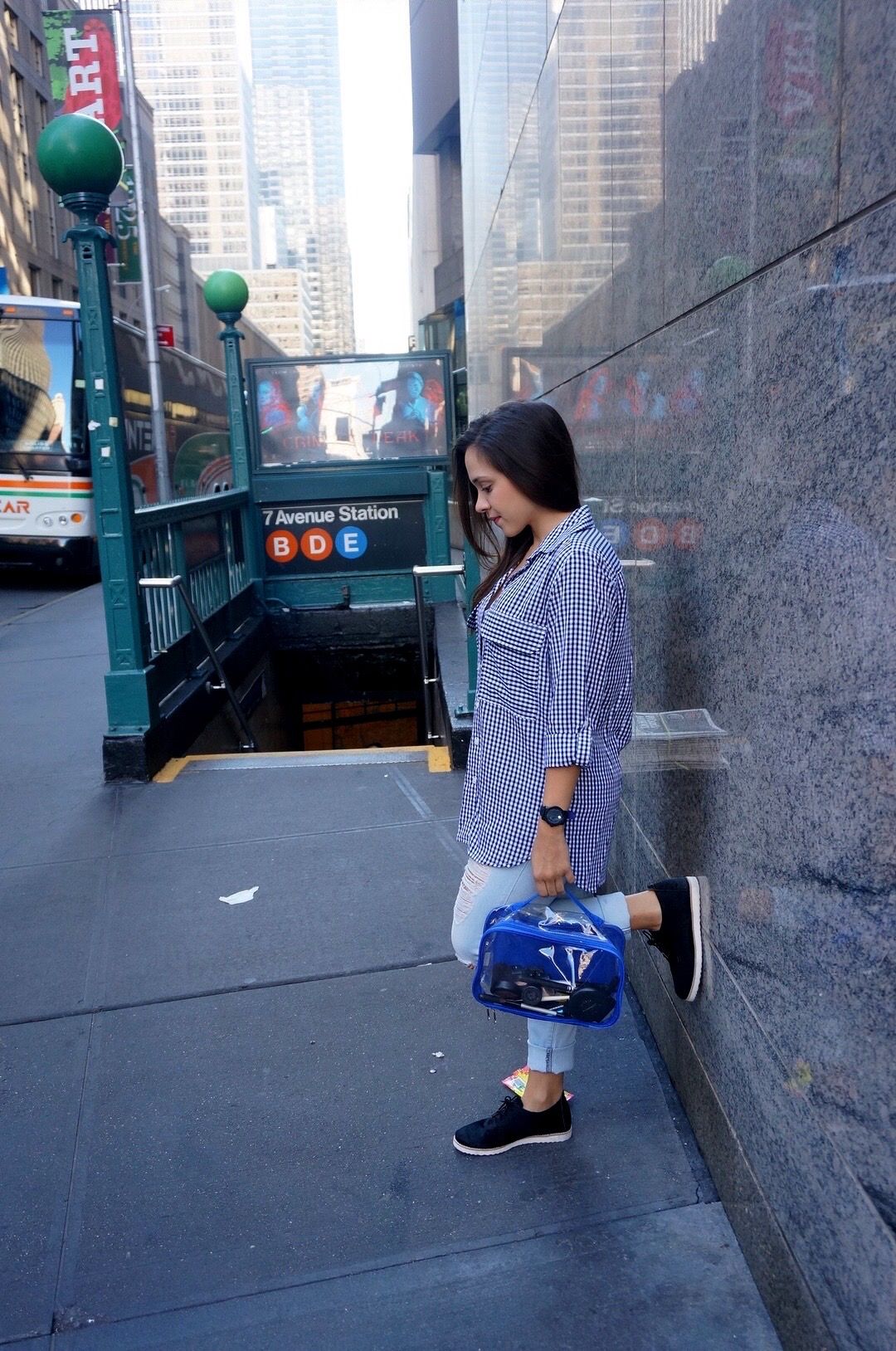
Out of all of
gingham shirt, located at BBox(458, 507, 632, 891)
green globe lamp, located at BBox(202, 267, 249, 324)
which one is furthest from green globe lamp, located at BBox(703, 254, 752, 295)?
green globe lamp, located at BBox(202, 267, 249, 324)

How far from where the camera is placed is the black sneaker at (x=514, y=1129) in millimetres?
2604

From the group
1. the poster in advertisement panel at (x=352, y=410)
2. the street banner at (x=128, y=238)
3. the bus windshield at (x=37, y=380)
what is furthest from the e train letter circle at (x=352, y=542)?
the street banner at (x=128, y=238)

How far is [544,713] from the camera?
233 centimetres

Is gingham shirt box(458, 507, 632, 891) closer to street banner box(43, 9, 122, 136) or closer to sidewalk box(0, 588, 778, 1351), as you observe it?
sidewalk box(0, 588, 778, 1351)

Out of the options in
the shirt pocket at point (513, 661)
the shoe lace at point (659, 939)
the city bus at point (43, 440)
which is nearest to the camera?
the shirt pocket at point (513, 661)

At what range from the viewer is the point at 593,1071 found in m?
2.95

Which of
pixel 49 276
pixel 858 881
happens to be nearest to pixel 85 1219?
pixel 858 881

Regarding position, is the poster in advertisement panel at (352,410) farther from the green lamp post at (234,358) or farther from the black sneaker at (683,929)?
the black sneaker at (683,929)

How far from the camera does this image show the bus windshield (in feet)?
46.7

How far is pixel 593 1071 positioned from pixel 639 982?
39 cm

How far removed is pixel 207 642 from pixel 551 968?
16.3 ft

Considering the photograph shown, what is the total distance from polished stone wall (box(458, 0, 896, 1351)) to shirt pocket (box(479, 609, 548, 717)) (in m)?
0.36

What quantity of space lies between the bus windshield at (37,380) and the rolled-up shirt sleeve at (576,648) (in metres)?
13.4

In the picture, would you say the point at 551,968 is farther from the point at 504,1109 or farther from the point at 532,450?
the point at 532,450
